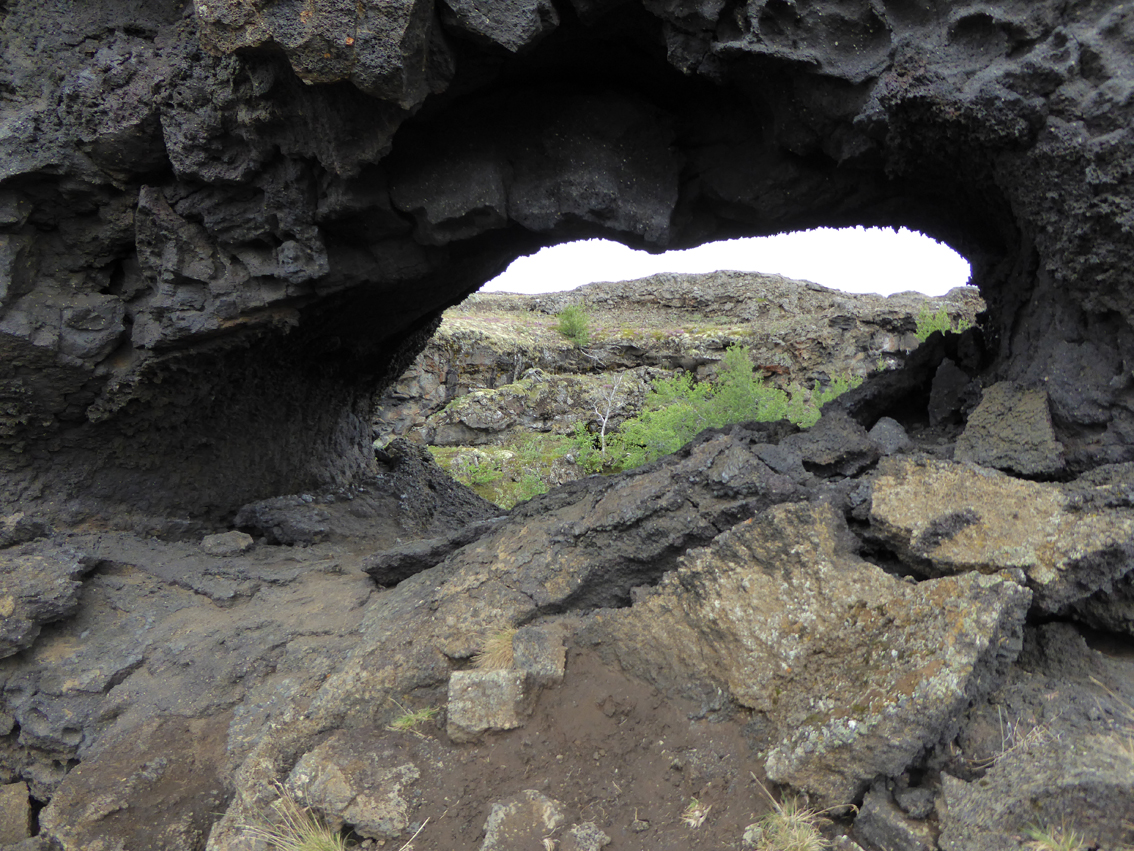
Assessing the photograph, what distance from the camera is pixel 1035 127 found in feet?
10.8

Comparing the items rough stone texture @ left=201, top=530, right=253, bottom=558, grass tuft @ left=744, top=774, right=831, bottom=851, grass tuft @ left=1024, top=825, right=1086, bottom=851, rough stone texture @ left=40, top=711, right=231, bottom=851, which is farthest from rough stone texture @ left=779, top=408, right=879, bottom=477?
rough stone texture @ left=201, top=530, right=253, bottom=558

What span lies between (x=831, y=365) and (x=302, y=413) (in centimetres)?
1434

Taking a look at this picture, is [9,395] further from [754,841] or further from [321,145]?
[754,841]

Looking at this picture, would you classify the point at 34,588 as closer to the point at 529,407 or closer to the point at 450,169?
the point at 450,169

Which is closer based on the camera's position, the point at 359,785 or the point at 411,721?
the point at 359,785

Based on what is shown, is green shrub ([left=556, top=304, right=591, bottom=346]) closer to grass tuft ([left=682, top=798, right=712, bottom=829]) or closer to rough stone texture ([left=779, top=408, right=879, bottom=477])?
rough stone texture ([left=779, top=408, right=879, bottom=477])

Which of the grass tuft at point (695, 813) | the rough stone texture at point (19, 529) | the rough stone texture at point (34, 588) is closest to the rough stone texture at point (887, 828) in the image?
the grass tuft at point (695, 813)

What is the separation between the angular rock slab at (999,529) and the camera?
9.25ft

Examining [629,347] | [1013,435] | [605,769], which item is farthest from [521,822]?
[629,347]

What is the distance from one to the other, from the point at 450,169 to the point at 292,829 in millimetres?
3775

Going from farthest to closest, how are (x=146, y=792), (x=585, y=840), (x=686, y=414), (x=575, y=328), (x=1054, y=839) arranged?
(x=575, y=328)
(x=686, y=414)
(x=146, y=792)
(x=585, y=840)
(x=1054, y=839)

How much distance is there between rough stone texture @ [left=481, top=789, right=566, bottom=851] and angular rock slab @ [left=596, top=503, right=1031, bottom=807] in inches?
28.1

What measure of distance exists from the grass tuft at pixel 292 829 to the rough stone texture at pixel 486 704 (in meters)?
0.59

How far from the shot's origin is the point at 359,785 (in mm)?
3008
